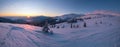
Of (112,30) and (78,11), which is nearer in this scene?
(112,30)

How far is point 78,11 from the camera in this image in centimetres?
358

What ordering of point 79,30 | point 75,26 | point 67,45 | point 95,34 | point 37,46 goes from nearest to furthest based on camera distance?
point 37,46 < point 67,45 < point 95,34 < point 79,30 < point 75,26

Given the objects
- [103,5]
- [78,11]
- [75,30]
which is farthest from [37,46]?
[103,5]

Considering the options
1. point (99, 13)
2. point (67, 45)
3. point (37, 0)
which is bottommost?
point (67, 45)

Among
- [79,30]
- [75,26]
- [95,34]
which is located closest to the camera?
[95,34]

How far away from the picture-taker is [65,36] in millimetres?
3168

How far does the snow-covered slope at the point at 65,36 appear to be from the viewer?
103 inches

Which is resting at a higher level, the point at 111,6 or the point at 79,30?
the point at 111,6

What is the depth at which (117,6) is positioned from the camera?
Answer: 11.4 ft

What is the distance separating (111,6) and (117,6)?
6.1 inches

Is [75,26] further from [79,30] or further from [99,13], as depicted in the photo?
[99,13]

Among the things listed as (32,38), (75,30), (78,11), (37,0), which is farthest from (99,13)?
(32,38)

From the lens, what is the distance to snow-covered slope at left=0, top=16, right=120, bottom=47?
2607 mm

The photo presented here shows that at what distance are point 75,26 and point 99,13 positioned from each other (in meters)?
0.67
